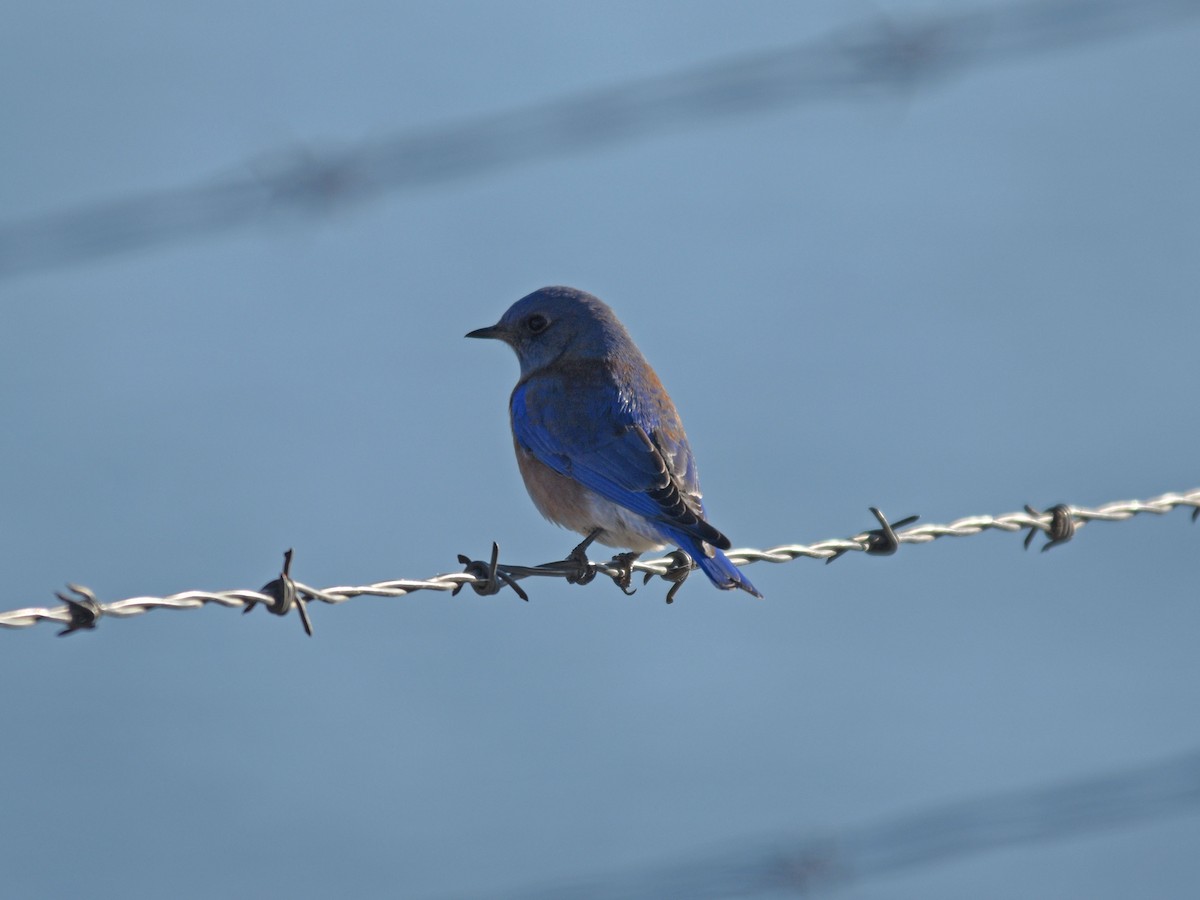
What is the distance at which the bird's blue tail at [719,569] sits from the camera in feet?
13.6

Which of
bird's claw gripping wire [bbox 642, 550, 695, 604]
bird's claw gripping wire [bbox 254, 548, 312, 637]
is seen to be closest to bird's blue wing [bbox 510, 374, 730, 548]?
bird's claw gripping wire [bbox 642, 550, 695, 604]

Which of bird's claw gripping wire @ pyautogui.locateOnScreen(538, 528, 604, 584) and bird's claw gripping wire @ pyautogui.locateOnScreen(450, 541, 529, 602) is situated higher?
bird's claw gripping wire @ pyautogui.locateOnScreen(538, 528, 604, 584)

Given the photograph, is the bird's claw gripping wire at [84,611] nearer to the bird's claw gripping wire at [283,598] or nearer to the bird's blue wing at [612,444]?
the bird's claw gripping wire at [283,598]

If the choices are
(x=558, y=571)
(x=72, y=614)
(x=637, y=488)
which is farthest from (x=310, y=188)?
(x=72, y=614)

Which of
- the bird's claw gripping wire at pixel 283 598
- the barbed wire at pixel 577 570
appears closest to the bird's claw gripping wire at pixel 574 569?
the barbed wire at pixel 577 570

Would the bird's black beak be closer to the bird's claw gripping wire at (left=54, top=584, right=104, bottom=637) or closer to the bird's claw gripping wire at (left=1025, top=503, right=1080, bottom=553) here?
the bird's claw gripping wire at (left=1025, top=503, right=1080, bottom=553)

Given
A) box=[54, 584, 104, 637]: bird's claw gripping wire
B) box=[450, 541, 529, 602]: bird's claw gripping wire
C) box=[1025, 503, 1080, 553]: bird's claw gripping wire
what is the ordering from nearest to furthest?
box=[54, 584, 104, 637]: bird's claw gripping wire
box=[450, 541, 529, 602]: bird's claw gripping wire
box=[1025, 503, 1080, 553]: bird's claw gripping wire

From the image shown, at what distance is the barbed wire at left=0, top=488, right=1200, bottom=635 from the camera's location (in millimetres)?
2607

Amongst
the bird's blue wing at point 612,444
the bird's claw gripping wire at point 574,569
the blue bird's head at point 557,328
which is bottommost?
the bird's claw gripping wire at point 574,569

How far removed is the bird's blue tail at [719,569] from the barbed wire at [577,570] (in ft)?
0.12

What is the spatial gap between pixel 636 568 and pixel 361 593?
1595 millimetres

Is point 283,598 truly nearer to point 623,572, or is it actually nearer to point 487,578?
point 487,578

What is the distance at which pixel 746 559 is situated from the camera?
4.20m

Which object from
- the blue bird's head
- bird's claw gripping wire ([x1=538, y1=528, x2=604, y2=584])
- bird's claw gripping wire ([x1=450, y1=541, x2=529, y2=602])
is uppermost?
the blue bird's head
